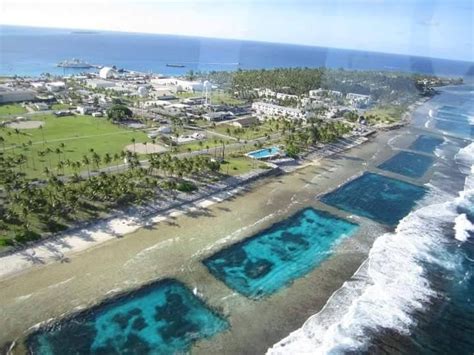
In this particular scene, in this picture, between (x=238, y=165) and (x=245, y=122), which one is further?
(x=245, y=122)

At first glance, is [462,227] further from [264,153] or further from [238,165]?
[264,153]

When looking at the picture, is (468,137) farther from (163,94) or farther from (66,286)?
(66,286)

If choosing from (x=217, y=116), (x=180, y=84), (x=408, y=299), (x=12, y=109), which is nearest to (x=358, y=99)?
(x=217, y=116)

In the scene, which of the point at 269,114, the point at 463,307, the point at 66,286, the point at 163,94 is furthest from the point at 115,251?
the point at 163,94

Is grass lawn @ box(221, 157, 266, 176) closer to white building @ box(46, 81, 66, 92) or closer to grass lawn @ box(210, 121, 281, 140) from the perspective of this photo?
grass lawn @ box(210, 121, 281, 140)

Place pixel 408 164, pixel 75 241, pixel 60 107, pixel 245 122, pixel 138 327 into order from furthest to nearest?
1. pixel 60 107
2. pixel 245 122
3. pixel 408 164
4. pixel 75 241
5. pixel 138 327

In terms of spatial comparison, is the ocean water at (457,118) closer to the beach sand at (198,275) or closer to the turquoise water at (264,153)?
the turquoise water at (264,153)
